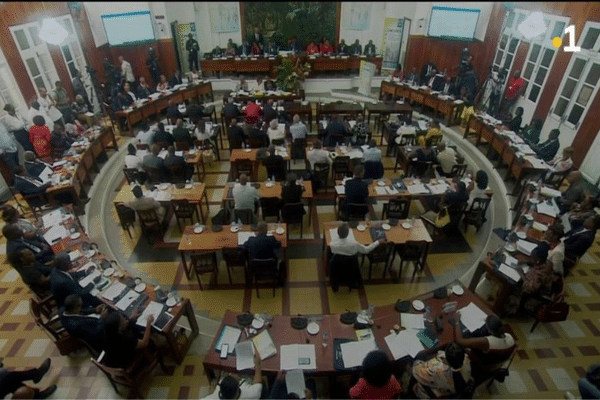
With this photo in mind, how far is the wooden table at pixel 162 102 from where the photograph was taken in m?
12.0

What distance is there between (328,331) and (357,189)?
10.4ft

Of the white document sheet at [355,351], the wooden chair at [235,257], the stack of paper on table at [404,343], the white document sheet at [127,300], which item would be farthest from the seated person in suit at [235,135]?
the stack of paper on table at [404,343]

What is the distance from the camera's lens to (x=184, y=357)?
5621 millimetres

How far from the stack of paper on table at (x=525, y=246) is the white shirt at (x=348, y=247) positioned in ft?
7.86

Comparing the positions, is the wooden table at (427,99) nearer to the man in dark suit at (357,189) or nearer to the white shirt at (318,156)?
the white shirt at (318,156)

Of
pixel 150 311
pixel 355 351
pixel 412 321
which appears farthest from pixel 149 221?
pixel 412 321

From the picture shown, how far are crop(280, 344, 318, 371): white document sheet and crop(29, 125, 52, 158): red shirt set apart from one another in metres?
8.26

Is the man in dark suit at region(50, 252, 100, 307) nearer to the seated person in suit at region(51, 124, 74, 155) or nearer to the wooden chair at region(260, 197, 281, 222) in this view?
the wooden chair at region(260, 197, 281, 222)

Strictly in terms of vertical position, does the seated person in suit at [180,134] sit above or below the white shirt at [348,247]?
above

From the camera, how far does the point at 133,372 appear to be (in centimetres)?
486

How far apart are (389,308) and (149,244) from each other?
529 centimetres

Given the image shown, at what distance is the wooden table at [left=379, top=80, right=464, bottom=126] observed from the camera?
12.4 meters

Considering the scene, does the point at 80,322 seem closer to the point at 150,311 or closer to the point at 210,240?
the point at 150,311

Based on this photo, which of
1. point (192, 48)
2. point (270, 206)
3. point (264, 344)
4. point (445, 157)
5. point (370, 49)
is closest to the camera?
point (264, 344)
